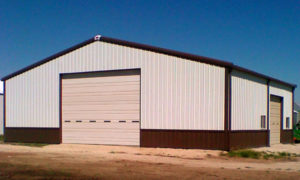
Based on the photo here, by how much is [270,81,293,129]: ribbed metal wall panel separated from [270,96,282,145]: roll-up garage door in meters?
0.55

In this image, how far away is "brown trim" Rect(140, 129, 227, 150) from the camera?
64.4 ft

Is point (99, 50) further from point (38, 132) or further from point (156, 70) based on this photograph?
point (38, 132)

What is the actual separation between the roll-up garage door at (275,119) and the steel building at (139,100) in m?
0.07

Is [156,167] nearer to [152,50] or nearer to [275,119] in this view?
[152,50]

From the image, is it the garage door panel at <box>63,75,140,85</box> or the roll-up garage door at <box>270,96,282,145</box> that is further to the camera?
the roll-up garage door at <box>270,96,282,145</box>

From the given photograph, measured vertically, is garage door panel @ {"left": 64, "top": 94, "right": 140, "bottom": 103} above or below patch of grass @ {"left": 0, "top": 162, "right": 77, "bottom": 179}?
above

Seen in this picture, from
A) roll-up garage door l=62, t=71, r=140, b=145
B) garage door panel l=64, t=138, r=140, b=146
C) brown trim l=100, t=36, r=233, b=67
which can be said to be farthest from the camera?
roll-up garage door l=62, t=71, r=140, b=145

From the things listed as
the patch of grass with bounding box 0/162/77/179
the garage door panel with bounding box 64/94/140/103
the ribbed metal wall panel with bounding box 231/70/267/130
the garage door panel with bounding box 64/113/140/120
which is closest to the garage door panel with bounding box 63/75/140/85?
the garage door panel with bounding box 64/94/140/103

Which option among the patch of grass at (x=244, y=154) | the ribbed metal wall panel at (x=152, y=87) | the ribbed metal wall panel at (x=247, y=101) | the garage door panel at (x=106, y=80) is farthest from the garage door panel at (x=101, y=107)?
the patch of grass at (x=244, y=154)

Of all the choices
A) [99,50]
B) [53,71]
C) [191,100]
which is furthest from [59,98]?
[191,100]

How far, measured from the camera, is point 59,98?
80.9ft

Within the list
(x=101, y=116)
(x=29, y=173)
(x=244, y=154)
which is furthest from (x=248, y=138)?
(x=29, y=173)

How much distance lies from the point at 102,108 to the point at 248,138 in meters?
9.11

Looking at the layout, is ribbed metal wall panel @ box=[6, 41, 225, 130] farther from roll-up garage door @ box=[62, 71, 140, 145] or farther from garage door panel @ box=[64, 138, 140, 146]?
garage door panel @ box=[64, 138, 140, 146]
